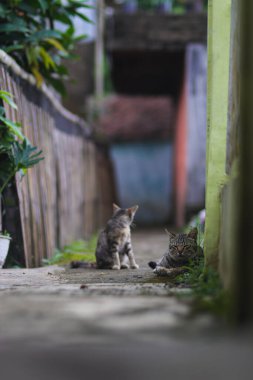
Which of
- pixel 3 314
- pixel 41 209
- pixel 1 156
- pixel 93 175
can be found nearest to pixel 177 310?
pixel 3 314

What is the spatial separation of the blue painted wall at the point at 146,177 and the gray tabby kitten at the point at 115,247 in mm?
12614

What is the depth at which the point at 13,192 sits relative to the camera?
580 centimetres

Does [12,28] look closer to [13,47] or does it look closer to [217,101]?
[13,47]

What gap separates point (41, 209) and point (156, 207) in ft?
41.5

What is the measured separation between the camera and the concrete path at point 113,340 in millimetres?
1998

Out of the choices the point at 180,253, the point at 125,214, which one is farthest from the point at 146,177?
the point at 180,253

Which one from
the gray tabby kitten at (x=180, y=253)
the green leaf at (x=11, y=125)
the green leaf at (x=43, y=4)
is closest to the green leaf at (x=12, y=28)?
the green leaf at (x=43, y=4)

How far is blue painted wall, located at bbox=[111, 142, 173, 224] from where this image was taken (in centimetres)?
1903

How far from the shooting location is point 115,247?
6074mm

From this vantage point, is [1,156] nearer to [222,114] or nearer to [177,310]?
[222,114]

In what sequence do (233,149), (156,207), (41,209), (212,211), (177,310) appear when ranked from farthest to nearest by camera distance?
(156,207)
(41,209)
(212,211)
(233,149)
(177,310)

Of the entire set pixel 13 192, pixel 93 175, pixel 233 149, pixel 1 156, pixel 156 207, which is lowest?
pixel 156 207

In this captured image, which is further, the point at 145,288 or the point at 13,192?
the point at 13,192

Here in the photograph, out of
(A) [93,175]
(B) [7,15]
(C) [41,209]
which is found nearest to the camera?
(B) [7,15]
